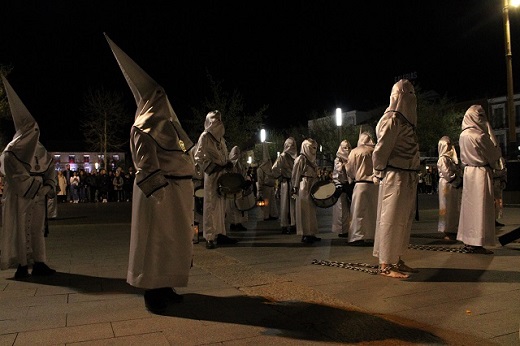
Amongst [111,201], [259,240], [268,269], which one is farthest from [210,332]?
[111,201]

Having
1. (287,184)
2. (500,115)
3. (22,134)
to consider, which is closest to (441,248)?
(287,184)

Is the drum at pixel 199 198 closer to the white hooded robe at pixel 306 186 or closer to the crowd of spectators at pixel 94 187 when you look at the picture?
the white hooded robe at pixel 306 186

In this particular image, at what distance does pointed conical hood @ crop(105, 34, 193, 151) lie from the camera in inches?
205

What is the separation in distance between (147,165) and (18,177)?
10.6ft

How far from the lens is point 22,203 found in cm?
725

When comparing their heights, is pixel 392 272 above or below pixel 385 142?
below

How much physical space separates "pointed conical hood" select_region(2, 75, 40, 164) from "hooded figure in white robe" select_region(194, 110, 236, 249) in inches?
126

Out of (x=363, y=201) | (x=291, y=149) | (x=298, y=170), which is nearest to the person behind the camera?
(x=363, y=201)

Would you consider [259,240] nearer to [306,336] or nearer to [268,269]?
[268,269]

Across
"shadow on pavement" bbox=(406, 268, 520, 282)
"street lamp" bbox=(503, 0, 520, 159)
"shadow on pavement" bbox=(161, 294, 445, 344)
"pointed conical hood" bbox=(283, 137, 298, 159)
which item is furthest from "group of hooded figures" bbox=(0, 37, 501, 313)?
"street lamp" bbox=(503, 0, 520, 159)

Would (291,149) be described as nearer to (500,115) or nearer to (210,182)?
(210,182)

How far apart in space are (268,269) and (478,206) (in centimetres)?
383

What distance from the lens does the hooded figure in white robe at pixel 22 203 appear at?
7148mm

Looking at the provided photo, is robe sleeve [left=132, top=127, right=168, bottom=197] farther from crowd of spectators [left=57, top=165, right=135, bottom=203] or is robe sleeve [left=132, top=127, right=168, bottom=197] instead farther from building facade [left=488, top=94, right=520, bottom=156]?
building facade [left=488, top=94, right=520, bottom=156]
